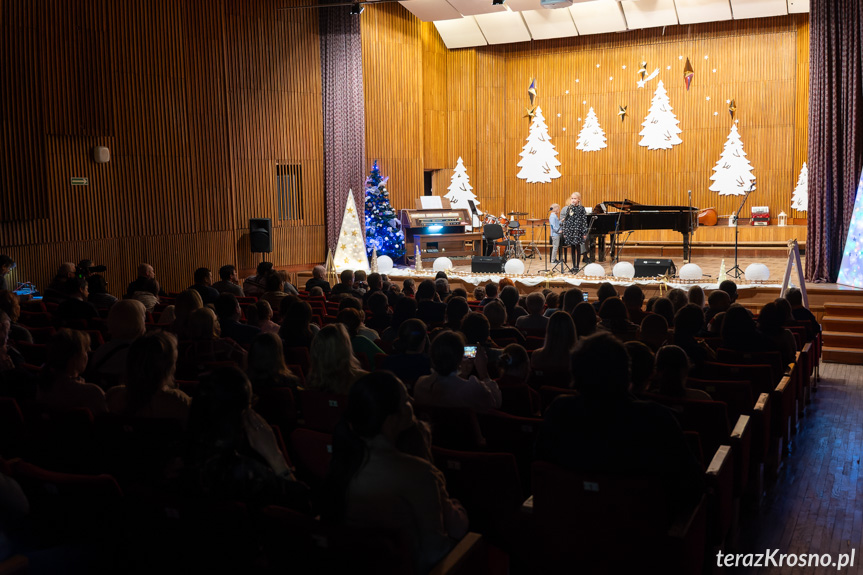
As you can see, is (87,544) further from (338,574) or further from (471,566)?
(471,566)

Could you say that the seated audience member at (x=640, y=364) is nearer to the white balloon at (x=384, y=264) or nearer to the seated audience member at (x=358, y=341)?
the seated audience member at (x=358, y=341)

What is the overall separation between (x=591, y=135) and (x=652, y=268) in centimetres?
Answer: 820

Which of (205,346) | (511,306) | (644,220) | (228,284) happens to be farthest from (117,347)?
(644,220)

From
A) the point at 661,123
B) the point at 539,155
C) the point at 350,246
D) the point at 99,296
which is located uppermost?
the point at 661,123

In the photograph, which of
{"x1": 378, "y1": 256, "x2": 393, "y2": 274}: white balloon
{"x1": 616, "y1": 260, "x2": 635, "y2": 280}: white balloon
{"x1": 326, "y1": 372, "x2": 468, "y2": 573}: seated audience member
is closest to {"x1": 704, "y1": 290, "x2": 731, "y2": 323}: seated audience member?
{"x1": 326, "y1": 372, "x2": 468, "y2": 573}: seated audience member

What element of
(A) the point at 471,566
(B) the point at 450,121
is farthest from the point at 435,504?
(B) the point at 450,121

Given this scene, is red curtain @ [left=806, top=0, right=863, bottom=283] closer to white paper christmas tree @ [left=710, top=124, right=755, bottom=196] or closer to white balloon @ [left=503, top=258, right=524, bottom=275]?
white balloon @ [left=503, top=258, right=524, bottom=275]

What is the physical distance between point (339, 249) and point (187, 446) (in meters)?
11.7

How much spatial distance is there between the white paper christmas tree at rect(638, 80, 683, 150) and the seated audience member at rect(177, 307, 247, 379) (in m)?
15.7

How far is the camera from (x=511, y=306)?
666 cm

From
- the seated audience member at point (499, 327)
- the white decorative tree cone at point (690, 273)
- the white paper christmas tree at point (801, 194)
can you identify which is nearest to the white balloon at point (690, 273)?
the white decorative tree cone at point (690, 273)

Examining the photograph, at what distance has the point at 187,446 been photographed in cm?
231

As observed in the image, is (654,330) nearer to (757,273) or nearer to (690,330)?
(690,330)

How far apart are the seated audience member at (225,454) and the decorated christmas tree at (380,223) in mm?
12716
